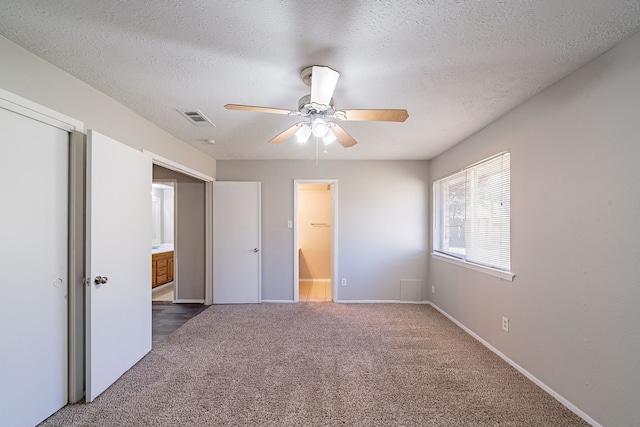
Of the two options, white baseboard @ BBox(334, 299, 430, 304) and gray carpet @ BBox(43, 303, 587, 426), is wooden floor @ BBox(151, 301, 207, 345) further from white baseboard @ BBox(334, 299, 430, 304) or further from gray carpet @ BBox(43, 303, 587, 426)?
white baseboard @ BBox(334, 299, 430, 304)

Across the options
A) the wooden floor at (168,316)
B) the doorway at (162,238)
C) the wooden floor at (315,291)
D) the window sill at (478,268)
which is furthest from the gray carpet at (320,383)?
the doorway at (162,238)

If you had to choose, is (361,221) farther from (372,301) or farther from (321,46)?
(321,46)

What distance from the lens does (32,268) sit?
5.59 ft

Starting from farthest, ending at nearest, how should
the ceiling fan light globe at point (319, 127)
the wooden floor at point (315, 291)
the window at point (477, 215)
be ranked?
the wooden floor at point (315, 291) → the window at point (477, 215) → the ceiling fan light globe at point (319, 127)

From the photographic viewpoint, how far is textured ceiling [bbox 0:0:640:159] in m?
1.32

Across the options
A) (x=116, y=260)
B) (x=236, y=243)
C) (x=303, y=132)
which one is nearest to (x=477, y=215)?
(x=303, y=132)

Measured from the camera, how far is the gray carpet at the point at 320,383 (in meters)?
1.83

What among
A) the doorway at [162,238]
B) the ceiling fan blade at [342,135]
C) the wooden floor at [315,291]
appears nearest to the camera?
the ceiling fan blade at [342,135]

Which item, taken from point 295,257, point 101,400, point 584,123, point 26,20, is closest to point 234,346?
point 101,400

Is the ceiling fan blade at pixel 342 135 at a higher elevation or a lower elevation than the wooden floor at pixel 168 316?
higher

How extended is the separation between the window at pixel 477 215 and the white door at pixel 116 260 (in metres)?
3.46

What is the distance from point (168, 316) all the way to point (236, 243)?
1369 millimetres

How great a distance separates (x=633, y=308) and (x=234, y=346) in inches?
123

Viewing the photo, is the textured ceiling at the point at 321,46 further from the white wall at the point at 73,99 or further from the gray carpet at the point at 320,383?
the gray carpet at the point at 320,383
